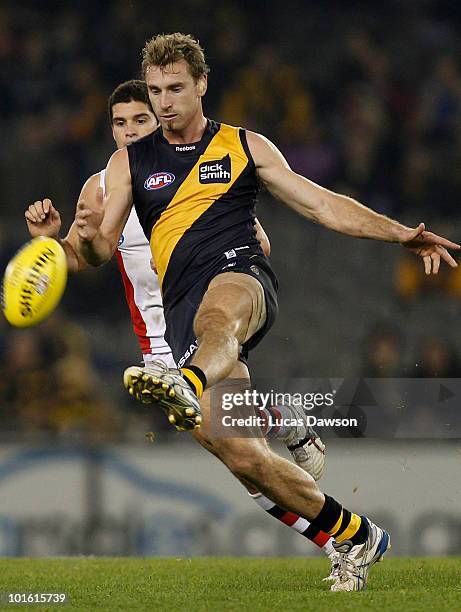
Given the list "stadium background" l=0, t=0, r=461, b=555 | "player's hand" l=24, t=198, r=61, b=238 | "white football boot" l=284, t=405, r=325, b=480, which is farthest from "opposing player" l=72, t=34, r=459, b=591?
"stadium background" l=0, t=0, r=461, b=555

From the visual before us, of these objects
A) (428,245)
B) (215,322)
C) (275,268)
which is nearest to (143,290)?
(215,322)

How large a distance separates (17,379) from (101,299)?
4.61 ft

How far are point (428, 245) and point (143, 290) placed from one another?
7.35 feet

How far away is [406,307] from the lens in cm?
1086

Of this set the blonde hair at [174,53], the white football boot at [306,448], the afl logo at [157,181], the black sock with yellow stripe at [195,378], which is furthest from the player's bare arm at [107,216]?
the white football boot at [306,448]

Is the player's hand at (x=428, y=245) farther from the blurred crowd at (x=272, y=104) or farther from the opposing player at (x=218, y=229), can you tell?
the blurred crowd at (x=272, y=104)

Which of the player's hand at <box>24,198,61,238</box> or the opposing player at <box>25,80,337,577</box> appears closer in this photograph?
the player's hand at <box>24,198,61,238</box>

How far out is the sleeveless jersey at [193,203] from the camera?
5.82m

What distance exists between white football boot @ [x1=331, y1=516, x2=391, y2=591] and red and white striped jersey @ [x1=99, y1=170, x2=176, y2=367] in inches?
72.9

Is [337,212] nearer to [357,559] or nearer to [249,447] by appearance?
[249,447]

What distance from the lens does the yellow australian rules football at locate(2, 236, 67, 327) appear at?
16.8 ft

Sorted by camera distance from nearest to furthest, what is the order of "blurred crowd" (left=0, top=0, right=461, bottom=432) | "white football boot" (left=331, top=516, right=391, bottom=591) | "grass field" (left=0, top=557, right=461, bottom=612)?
"grass field" (left=0, top=557, right=461, bottom=612), "white football boot" (left=331, top=516, right=391, bottom=591), "blurred crowd" (left=0, top=0, right=461, bottom=432)

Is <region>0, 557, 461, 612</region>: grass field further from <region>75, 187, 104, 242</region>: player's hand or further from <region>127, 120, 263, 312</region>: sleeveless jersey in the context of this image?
<region>75, 187, 104, 242</region>: player's hand

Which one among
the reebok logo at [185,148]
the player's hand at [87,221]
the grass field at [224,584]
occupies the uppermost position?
the reebok logo at [185,148]
